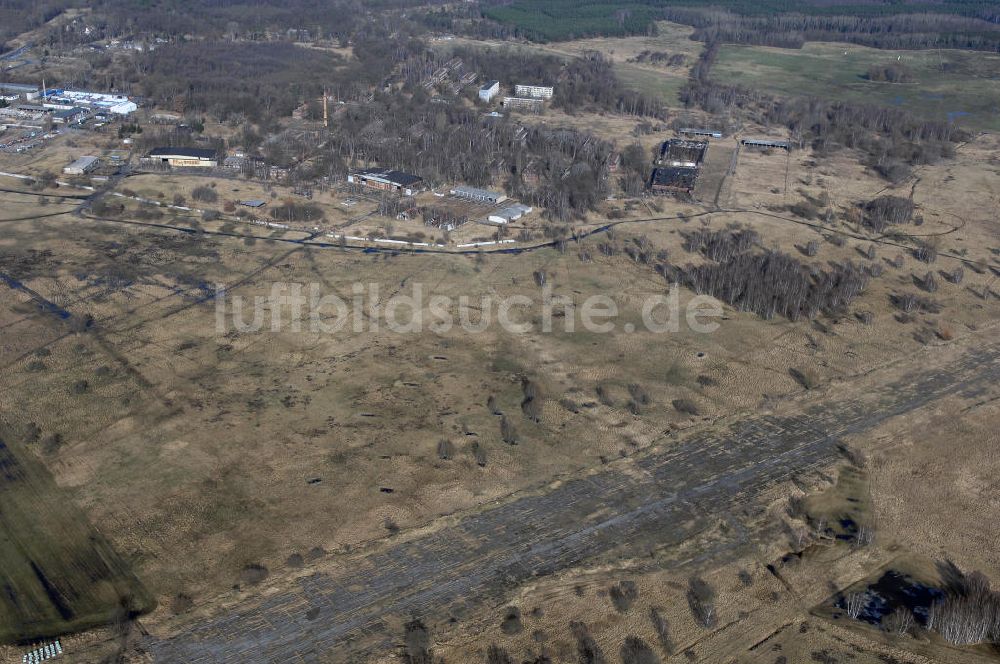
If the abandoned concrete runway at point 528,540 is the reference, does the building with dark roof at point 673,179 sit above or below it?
above

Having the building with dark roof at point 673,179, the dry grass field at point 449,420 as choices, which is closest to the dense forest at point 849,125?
the building with dark roof at point 673,179

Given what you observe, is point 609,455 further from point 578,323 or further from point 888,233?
point 888,233

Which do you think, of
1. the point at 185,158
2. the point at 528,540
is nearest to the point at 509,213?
the point at 185,158

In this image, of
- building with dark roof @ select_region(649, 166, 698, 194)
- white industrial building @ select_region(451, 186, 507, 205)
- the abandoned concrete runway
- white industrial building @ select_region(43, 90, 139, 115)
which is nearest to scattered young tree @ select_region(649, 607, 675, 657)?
the abandoned concrete runway

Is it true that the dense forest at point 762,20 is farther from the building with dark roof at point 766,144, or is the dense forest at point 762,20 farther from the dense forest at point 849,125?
the building with dark roof at point 766,144

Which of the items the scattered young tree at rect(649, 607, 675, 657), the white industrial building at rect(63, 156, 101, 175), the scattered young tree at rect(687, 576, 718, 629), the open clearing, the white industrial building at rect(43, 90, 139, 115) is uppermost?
the open clearing

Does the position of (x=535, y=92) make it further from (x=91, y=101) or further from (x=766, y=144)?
(x=91, y=101)

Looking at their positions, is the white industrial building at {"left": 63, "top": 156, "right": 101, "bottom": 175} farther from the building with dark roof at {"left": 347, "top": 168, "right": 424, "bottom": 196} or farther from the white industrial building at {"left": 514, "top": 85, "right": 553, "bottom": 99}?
the white industrial building at {"left": 514, "top": 85, "right": 553, "bottom": 99}
